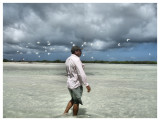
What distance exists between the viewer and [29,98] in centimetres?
796

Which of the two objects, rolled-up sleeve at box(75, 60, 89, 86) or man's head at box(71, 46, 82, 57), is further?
man's head at box(71, 46, 82, 57)

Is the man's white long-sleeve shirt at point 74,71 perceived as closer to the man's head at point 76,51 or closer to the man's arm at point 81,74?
the man's arm at point 81,74

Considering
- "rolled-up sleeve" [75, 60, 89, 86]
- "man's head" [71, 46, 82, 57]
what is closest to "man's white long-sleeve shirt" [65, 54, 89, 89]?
"rolled-up sleeve" [75, 60, 89, 86]

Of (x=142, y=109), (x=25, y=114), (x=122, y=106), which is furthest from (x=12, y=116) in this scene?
(x=142, y=109)

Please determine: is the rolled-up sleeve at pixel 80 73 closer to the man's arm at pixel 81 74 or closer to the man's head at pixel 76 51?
the man's arm at pixel 81 74

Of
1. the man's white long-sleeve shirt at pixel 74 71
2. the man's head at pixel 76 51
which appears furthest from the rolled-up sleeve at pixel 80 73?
the man's head at pixel 76 51

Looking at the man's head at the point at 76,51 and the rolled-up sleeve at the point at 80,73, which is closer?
the rolled-up sleeve at the point at 80,73

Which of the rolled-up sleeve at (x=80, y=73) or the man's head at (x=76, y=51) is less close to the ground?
the man's head at (x=76, y=51)

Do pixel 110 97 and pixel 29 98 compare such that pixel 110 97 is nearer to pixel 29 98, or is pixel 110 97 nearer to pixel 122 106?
pixel 122 106

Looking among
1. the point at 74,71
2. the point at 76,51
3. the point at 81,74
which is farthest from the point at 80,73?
the point at 76,51

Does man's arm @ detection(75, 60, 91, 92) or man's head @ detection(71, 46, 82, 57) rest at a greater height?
man's head @ detection(71, 46, 82, 57)

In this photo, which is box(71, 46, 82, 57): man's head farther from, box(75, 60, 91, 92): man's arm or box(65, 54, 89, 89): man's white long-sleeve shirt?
box(75, 60, 91, 92): man's arm

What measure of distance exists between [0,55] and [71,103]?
435 centimetres

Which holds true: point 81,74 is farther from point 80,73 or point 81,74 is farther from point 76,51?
point 76,51
